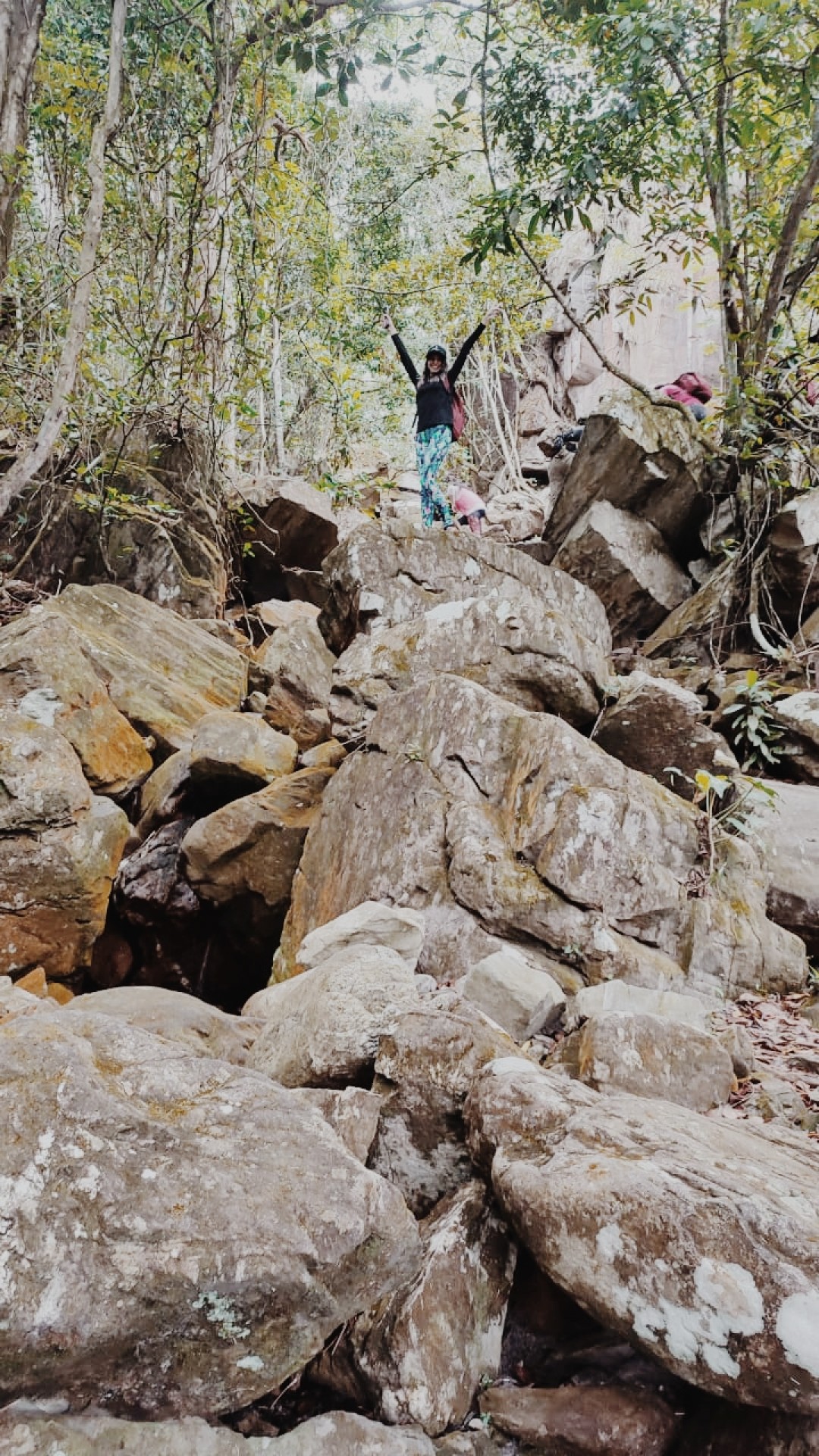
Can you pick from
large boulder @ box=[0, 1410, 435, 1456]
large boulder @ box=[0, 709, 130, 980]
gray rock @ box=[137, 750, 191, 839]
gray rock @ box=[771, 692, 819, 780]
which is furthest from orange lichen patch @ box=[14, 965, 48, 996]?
gray rock @ box=[771, 692, 819, 780]

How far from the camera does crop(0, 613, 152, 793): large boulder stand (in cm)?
763

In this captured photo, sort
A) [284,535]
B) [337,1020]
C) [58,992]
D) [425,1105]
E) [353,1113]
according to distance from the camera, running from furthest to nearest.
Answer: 1. [284,535]
2. [58,992]
3. [337,1020]
4. [425,1105]
5. [353,1113]

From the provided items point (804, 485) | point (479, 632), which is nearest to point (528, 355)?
point (804, 485)

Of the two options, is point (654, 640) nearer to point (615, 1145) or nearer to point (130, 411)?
point (130, 411)

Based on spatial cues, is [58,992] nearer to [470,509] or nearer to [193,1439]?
[193,1439]

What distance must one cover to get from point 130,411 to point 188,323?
1253 millimetres

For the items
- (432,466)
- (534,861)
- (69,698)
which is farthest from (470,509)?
(534,861)

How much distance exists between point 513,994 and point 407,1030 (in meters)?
1.21

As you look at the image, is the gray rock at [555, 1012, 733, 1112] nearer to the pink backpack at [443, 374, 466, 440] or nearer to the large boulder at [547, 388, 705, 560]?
the pink backpack at [443, 374, 466, 440]

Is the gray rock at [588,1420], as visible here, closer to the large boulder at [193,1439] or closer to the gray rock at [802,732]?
the large boulder at [193,1439]

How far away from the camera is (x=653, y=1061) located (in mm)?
3730

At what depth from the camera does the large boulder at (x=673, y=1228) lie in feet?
6.68

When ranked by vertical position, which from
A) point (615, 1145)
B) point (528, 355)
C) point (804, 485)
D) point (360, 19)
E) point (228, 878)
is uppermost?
point (528, 355)

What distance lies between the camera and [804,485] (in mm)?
9664
